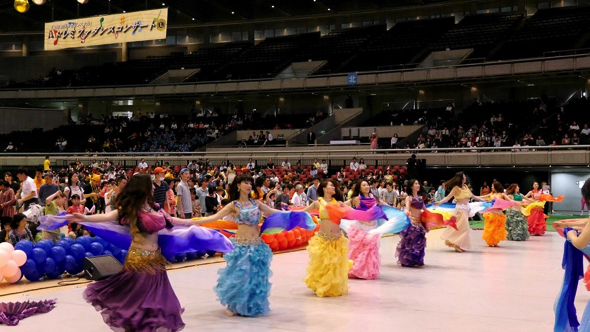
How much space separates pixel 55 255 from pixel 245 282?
12.8ft

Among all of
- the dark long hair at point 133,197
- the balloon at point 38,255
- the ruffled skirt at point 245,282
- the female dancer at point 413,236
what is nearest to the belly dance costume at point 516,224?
the female dancer at point 413,236

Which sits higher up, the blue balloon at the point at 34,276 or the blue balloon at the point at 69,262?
→ the blue balloon at the point at 69,262

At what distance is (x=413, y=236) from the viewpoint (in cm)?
1220

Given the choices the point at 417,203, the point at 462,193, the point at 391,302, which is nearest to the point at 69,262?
the point at 391,302

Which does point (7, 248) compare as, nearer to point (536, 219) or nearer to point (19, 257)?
point (19, 257)

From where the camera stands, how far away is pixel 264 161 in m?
32.8

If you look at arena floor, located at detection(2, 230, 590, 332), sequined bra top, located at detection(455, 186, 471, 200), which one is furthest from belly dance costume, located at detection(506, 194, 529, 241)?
arena floor, located at detection(2, 230, 590, 332)

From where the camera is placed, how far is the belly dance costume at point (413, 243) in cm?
1220

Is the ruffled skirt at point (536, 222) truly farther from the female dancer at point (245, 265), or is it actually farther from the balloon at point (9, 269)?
the balloon at point (9, 269)

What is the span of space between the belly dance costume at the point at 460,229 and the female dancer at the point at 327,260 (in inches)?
228

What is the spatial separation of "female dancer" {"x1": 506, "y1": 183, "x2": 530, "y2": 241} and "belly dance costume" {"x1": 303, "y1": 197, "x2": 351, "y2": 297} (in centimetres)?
1005

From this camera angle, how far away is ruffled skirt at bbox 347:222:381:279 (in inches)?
421

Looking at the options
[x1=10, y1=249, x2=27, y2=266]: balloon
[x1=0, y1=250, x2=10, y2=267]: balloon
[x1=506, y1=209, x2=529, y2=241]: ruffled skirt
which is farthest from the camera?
[x1=506, y1=209, x2=529, y2=241]: ruffled skirt

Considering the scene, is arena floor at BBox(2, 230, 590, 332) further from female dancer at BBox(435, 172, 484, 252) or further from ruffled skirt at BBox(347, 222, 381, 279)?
female dancer at BBox(435, 172, 484, 252)
